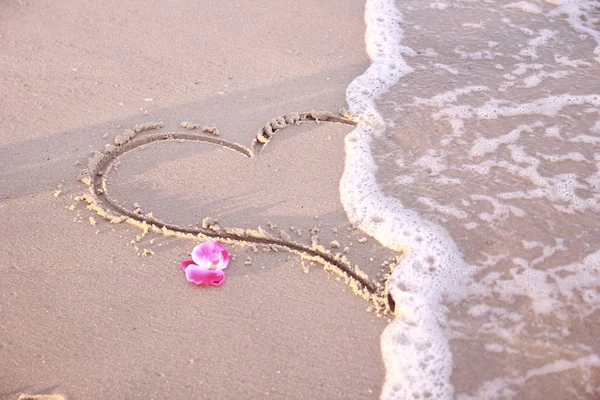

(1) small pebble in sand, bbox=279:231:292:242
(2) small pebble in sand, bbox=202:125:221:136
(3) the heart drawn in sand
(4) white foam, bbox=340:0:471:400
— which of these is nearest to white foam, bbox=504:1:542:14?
(4) white foam, bbox=340:0:471:400

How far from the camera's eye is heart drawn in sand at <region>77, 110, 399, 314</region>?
2.79 metres

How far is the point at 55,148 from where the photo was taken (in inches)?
129

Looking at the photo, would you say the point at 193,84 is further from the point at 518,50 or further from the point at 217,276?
the point at 518,50

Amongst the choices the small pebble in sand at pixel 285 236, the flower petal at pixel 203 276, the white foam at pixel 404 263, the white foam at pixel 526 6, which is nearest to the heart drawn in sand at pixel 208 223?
the small pebble in sand at pixel 285 236

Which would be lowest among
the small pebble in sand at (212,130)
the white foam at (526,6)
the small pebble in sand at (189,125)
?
the small pebble in sand at (212,130)

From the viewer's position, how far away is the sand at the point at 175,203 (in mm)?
2412

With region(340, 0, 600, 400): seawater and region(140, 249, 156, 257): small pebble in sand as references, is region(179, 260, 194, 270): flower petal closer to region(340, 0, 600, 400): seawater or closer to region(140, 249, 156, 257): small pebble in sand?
region(140, 249, 156, 257): small pebble in sand

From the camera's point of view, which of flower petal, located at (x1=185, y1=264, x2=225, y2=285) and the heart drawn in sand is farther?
the heart drawn in sand

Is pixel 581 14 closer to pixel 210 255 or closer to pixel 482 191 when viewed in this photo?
pixel 482 191

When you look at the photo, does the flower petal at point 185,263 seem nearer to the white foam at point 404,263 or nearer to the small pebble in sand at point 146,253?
the small pebble in sand at point 146,253

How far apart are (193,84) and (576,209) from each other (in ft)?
7.89

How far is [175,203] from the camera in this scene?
3.09 m

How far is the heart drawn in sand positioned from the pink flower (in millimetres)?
134

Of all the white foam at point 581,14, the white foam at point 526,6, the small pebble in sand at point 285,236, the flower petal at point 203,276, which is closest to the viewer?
the flower petal at point 203,276
